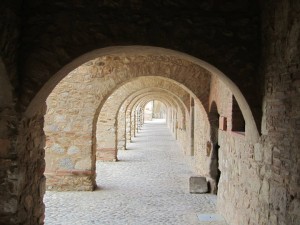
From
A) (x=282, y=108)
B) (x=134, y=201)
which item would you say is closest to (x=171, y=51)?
(x=282, y=108)

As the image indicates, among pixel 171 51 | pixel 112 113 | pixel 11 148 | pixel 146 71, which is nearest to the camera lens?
pixel 11 148

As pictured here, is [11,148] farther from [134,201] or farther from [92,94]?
[92,94]

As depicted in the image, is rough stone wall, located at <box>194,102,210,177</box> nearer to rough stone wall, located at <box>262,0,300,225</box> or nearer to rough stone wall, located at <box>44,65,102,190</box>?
rough stone wall, located at <box>44,65,102,190</box>

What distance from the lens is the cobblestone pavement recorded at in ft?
21.9

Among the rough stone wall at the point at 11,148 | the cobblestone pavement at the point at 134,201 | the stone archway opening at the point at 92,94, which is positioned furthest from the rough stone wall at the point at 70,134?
the rough stone wall at the point at 11,148

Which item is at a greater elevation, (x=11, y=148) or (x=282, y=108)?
(x=282, y=108)

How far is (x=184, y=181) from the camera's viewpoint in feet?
33.2

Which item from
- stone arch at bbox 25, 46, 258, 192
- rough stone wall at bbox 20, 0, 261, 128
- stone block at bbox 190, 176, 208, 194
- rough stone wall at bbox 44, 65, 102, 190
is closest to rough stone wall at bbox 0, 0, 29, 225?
rough stone wall at bbox 20, 0, 261, 128

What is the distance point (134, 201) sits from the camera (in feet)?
26.2

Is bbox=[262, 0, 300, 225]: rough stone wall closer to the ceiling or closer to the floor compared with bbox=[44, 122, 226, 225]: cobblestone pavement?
closer to the ceiling

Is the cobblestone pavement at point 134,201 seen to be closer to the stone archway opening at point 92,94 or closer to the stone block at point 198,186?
the stone block at point 198,186

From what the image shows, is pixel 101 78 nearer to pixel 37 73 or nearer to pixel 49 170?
pixel 49 170

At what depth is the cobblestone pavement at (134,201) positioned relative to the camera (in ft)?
21.9

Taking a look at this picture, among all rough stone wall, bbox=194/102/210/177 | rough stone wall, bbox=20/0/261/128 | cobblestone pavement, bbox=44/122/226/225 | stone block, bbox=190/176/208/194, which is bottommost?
cobblestone pavement, bbox=44/122/226/225
